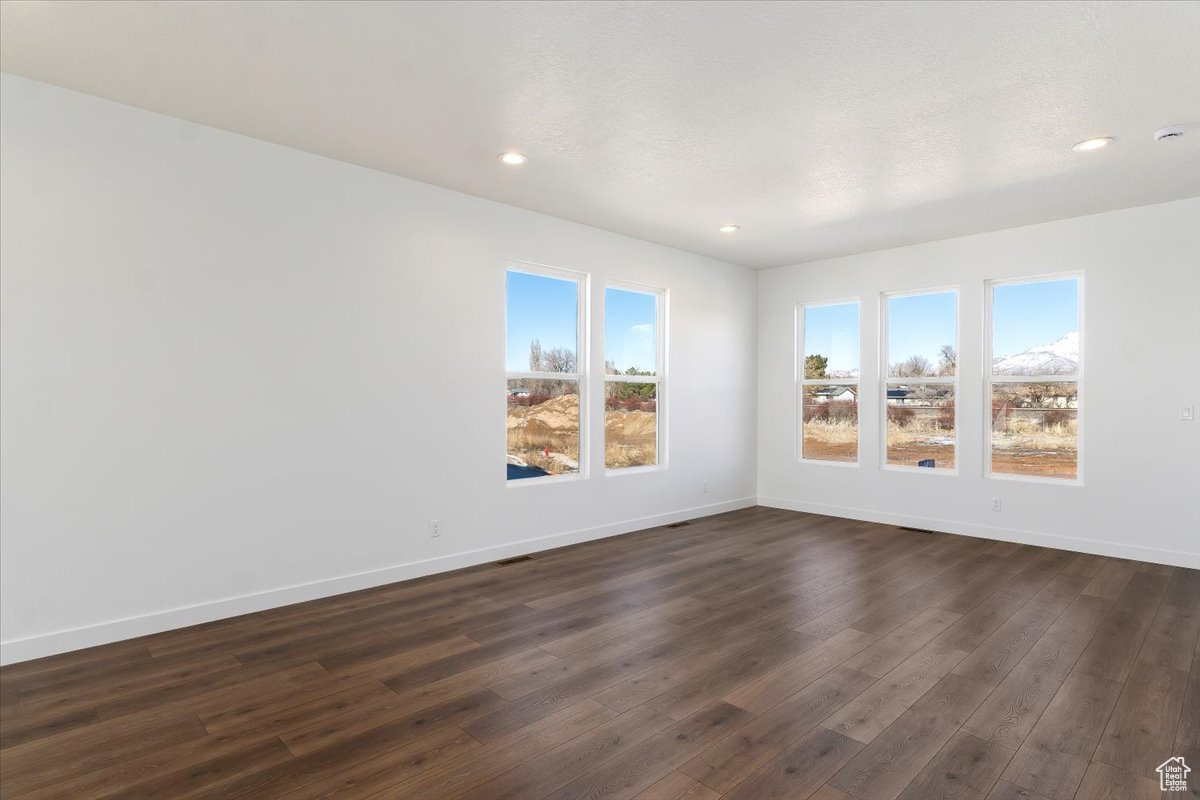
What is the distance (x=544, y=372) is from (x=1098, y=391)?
454 centimetres

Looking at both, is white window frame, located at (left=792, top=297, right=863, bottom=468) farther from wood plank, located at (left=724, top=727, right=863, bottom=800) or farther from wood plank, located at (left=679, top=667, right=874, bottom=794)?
wood plank, located at (left=724, top=727, right=863, bottom=800)

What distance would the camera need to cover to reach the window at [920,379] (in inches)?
230

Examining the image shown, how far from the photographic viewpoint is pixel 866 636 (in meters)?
3.20

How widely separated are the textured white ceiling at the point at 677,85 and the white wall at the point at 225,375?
32cm

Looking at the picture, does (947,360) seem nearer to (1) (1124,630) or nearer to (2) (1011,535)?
(2) (1011,535)

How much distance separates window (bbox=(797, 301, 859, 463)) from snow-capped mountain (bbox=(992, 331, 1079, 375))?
135 centimetres

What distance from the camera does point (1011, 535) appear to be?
5.38 meters

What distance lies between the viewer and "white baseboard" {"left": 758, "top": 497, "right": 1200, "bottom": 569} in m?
4.66

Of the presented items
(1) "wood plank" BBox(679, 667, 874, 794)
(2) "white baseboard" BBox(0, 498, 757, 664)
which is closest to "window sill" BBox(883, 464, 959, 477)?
(2) "white baseboard" BBox(0, 498, 757, 664)

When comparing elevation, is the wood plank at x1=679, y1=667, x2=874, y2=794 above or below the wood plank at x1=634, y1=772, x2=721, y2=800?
below

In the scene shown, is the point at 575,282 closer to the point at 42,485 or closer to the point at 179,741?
the point at 42,485

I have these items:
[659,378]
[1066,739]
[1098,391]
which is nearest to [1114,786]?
[1066,739]

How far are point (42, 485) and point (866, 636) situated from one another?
4.17 meters

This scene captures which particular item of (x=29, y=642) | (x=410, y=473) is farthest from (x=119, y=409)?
(x=410, y=473)
